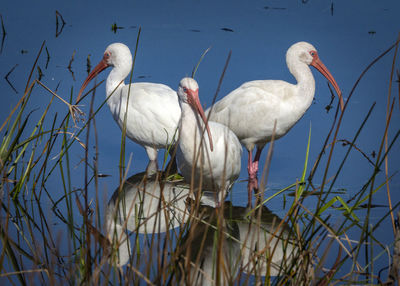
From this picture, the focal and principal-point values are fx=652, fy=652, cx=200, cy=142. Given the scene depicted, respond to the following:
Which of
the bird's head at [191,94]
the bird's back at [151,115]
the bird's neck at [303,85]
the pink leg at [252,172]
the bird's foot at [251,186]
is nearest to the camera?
the bird's head at [191,94]

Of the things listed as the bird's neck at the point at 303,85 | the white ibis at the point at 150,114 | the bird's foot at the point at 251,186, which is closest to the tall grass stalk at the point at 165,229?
the bird's foot at the point at 251,186

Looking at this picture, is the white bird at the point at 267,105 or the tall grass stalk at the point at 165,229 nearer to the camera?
the tall grass stalk at the point at 165,229

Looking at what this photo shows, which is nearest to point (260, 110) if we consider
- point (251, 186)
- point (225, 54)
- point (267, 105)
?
point (267, 105)

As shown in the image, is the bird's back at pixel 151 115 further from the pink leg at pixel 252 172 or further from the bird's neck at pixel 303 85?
the bird's neck at pixel 303 85

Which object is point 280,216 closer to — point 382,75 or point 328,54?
point 382,75

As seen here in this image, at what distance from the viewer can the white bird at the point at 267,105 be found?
5750mm

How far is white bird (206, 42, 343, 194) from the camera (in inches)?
226

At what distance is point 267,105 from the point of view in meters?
5.72

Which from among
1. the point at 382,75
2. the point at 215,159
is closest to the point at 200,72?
the point at 382,75

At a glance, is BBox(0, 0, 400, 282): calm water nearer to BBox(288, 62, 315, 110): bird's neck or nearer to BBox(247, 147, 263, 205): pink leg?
BBox(247, 147, 263, 205): pink leg

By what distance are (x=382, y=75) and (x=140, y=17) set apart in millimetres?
4375

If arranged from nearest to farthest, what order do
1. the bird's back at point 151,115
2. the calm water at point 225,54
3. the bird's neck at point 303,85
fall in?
the bird's back at point 151,115
the bird's neck at point 303,85
the calm water at point 225,54

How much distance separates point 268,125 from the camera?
5789 millimetres

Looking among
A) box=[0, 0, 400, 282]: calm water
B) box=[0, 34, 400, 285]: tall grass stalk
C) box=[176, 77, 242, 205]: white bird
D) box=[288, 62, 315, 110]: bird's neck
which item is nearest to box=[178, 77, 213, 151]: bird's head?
box=[176, 77, 242, 205]: white bird
